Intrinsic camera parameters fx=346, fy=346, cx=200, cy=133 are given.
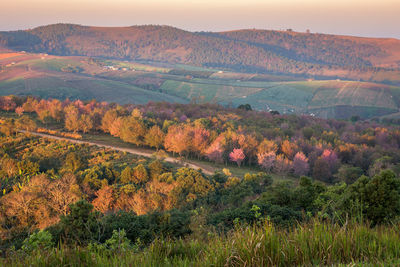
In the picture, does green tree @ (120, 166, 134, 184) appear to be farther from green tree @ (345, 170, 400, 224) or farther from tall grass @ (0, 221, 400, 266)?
tall grass @ (0, 221, 400, 266)

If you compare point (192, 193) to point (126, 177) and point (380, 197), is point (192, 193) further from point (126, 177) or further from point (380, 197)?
point (380, 197)

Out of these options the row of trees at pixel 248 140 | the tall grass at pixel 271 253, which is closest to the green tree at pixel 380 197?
the tall grass at pixel 271 253

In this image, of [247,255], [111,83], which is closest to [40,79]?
[111,83]

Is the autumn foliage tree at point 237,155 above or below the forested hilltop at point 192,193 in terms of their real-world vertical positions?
below

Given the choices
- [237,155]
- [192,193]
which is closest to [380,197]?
[192,193]

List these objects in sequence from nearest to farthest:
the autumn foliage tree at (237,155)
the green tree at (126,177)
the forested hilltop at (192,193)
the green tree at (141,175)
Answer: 1. the forested hilltop at (192,193)
2. the green tree at (126,177)
3. the green tree at (141,175)
4. the autumn foliage tree at (237,155)

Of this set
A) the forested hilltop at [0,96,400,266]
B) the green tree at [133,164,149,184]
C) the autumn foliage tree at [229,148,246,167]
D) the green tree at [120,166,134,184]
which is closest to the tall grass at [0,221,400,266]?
the forested hilltop at [0,96,400,266]

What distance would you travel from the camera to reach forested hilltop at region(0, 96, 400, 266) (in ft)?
20.0

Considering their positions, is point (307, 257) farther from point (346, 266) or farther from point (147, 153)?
point (147, 153)

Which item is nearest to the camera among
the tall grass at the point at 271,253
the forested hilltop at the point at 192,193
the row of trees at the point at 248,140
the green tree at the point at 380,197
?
the tall grass at the point at 271,253

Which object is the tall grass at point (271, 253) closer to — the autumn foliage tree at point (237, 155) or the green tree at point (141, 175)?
the green tree at point (141, 175)

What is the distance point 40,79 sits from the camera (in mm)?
168625

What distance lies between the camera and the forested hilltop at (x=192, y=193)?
6.09m

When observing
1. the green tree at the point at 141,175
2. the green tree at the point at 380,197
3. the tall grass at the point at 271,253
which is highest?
the tall grass at the point at 271,253
